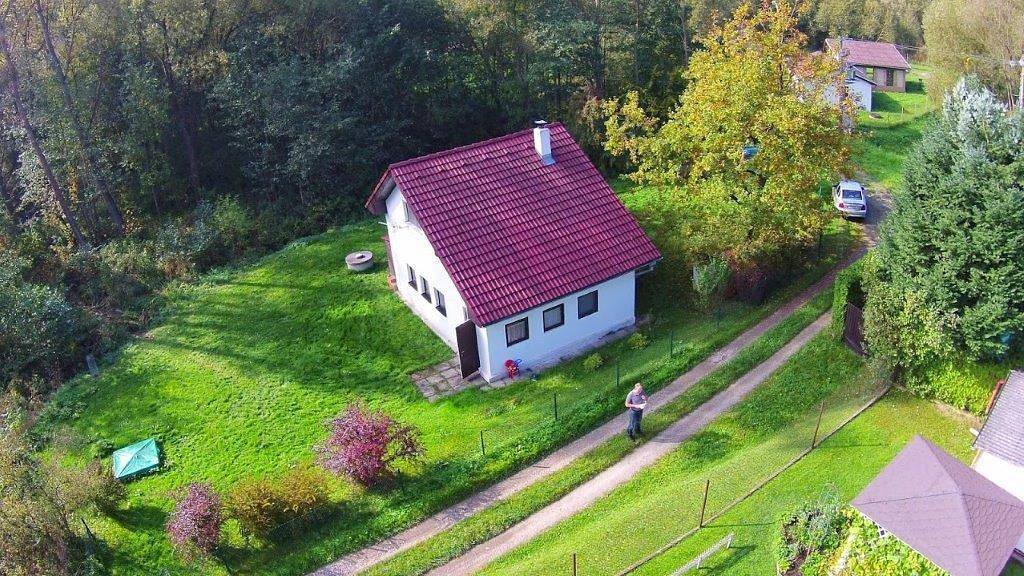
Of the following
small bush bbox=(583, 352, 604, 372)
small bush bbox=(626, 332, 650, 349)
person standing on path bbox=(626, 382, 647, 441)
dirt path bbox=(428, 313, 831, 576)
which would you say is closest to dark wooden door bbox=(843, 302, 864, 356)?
dirt path bbox=(428, 313, 831, 576)

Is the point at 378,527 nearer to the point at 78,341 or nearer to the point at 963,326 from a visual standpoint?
the point at 963,326

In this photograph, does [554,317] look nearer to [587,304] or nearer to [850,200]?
[587,304]

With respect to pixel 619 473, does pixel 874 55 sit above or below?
above

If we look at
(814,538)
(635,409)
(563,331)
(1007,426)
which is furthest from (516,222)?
(1007,426)

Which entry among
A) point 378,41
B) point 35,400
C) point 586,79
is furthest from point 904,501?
point 378,41

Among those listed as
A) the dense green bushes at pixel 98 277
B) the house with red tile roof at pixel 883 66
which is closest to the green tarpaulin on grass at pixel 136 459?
the dense green bushes at pixel 98 277
